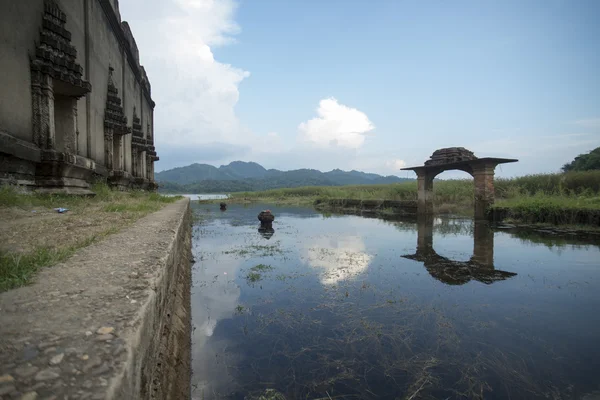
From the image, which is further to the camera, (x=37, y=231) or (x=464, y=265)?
(x=464, y=265)

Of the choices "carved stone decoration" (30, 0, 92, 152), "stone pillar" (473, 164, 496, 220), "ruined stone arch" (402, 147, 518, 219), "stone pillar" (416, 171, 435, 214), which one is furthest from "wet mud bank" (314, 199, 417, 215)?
"carved stone decoration" (30, 0, 92, 152)

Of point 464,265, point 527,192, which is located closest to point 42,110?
point 464,265

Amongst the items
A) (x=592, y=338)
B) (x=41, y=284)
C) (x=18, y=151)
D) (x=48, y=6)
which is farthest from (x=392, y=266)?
(x=48, y=6)

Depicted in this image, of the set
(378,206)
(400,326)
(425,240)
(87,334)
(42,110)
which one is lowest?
(400,326)

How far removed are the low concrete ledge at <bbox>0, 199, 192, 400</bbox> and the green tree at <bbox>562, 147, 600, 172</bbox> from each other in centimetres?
3274

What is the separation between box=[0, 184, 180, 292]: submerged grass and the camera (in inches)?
76.1

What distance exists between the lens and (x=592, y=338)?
10.1ft

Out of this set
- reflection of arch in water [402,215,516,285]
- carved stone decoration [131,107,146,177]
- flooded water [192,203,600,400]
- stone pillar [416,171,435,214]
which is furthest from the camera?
stone pillar [416,171,435,214]

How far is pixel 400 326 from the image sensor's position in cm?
338

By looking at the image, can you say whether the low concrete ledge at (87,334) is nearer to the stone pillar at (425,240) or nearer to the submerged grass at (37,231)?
the submerged grass at (37,231)

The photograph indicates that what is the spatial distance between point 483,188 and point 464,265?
7428mm

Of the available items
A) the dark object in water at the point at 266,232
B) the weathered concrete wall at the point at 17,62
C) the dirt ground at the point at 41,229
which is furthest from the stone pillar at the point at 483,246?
the weathered concrete wall at the point at 17,62

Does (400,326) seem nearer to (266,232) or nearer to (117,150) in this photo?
(266,232)

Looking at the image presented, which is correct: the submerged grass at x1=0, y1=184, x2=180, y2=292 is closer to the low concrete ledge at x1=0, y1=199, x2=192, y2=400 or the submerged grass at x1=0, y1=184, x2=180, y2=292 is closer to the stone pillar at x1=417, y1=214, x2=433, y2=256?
the low concrete ledge at x1=0, y1=199, x2=192, y2=400
